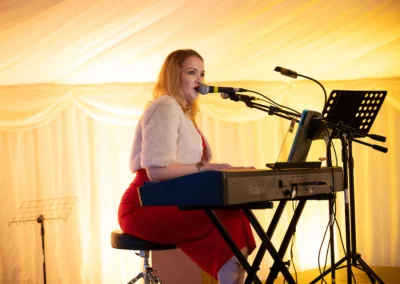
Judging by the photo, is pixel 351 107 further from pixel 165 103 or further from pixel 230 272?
pixel 230 272

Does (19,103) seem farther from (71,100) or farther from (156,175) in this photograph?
(156,175)

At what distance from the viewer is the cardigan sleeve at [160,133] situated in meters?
2.45

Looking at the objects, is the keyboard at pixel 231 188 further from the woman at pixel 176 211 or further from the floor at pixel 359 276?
the floor at pixel 359 276

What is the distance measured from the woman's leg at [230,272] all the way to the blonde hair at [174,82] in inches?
29.8

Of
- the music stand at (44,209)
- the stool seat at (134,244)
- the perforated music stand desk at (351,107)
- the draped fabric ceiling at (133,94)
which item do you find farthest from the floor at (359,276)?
the stool seat at (134,244)

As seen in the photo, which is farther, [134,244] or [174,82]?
[174,82]

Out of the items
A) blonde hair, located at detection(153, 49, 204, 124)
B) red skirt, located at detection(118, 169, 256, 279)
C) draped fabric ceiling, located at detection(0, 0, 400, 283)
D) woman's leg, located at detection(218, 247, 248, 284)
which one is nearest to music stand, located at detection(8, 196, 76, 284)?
draped fabric ceiling, located at detection(0, 0, 400, 283)

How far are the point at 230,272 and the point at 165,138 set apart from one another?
1.98 ft

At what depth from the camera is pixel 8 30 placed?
3385 mm

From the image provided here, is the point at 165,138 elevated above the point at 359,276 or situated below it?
above

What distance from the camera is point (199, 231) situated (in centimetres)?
249

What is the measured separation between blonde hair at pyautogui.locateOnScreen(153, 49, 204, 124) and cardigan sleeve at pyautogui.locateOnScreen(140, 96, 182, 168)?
0.60 feet

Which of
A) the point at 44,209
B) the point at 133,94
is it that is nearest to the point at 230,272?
the point at 44,209

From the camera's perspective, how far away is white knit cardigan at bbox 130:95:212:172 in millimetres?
2463
